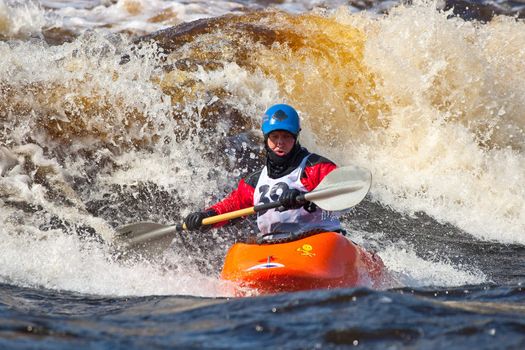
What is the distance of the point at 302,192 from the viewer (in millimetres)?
5988

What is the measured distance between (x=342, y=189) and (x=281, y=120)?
2.13ft

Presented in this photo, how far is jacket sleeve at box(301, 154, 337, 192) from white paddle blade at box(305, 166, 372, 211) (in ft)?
0.91

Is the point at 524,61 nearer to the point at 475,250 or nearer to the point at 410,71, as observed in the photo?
the point at 410,71

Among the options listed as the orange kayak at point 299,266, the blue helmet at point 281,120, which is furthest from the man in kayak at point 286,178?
the orange kayak at point 299,266

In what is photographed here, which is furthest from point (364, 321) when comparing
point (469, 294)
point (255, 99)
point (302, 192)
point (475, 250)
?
point (255, 99)

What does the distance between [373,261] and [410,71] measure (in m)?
4.59

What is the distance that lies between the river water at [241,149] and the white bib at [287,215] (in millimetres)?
638

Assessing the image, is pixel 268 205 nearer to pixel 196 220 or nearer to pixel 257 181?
pixel 257 181

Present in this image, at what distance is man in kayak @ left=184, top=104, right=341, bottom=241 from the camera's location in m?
5.89

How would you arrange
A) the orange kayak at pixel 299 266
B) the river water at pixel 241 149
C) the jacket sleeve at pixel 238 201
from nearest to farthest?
the orange kayak at pixel 299 266
the river water at pixel 241 149
the jacket sleeve at pixel 238 201

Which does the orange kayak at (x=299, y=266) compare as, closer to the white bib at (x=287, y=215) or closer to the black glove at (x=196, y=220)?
the white bib at (x=287, y=215)

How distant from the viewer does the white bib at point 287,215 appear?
5.94 m

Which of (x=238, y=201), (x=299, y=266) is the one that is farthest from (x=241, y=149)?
(x=299, y=266)

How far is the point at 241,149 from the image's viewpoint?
8.80 m
